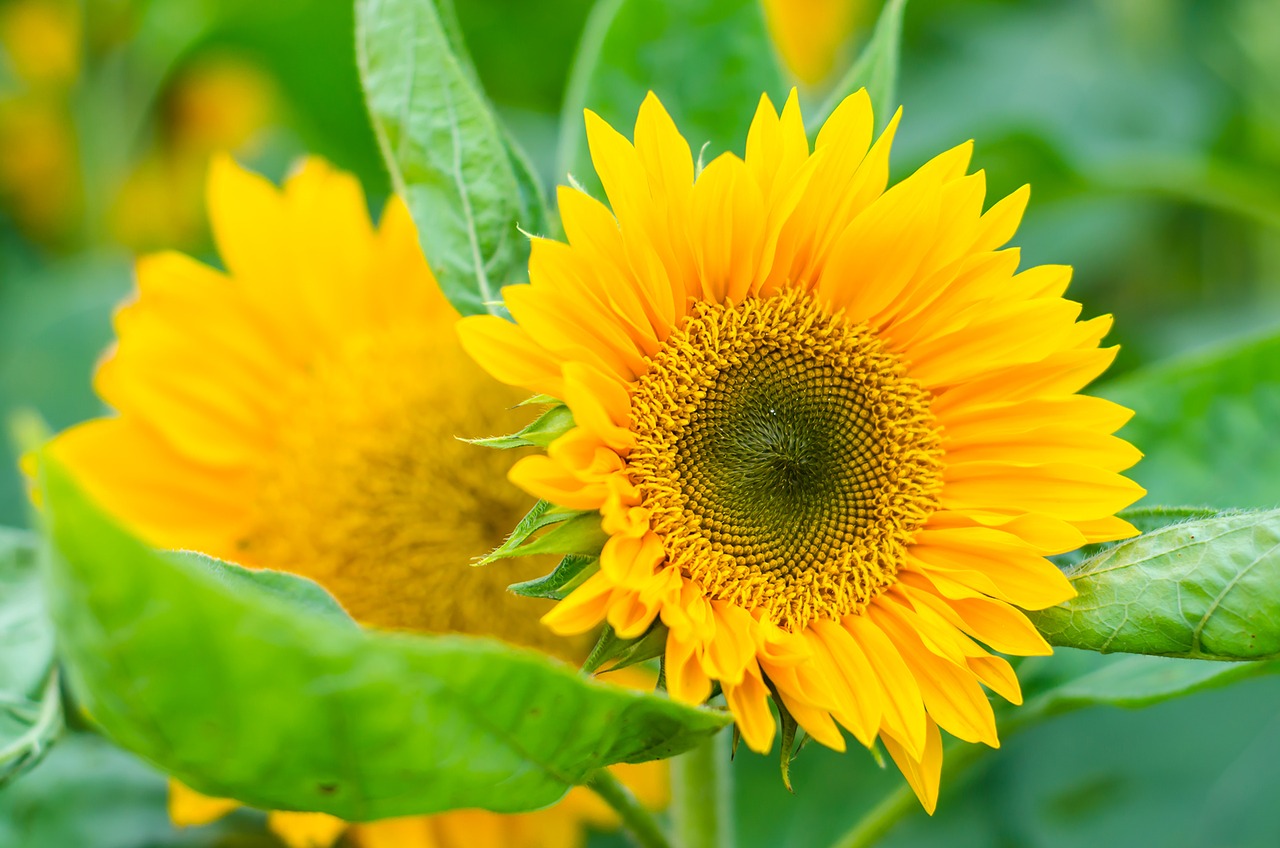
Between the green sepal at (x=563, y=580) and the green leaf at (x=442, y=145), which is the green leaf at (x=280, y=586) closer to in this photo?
the green sepal at (x=563, y=580)

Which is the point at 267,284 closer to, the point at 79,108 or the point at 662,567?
the point at 662,567

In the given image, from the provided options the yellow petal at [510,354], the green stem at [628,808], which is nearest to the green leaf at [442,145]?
the yellow petal at [510,354]

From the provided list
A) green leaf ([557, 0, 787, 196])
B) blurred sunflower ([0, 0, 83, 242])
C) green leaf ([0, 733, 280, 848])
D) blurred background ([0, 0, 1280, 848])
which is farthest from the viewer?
blurred sunflower ([0, 0, 83, 242])

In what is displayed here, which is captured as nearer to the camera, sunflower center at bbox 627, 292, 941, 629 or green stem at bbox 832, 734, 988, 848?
sunflower center at bbox 627, 292, 941, 629

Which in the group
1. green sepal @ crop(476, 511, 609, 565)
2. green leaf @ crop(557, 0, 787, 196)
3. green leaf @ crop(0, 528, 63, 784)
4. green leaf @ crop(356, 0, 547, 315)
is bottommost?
green leaf @ crop(0, 528, 63, 784)

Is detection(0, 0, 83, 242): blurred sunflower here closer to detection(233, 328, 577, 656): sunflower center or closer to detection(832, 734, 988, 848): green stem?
detection(233, 328, 577, 656): sunflower center

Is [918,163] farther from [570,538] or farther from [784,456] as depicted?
[570,538]

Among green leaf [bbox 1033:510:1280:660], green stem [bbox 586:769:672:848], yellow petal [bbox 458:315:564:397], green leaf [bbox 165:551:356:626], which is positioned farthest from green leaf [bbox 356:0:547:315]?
green leaf [bbox 1033:510:1280:660]
